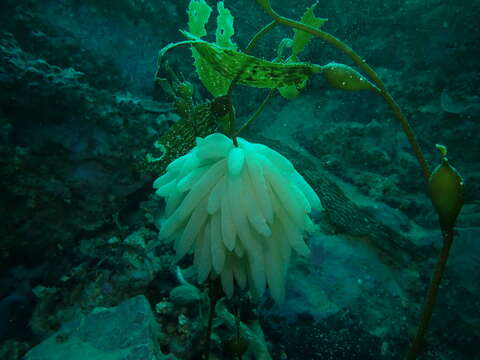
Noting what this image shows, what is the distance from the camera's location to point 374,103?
473cm

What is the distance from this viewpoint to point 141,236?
2527mm

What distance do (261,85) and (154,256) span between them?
1678mm

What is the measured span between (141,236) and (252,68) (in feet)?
6.00

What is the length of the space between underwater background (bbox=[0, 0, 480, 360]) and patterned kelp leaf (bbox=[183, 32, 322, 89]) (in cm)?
21

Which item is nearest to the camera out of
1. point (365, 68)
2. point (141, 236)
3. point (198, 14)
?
point (365, 68)

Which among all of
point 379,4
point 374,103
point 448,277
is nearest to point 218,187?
point 448,277

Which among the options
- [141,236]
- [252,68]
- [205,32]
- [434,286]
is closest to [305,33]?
[205,32]

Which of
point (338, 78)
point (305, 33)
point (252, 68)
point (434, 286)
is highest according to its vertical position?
point (305, 33)

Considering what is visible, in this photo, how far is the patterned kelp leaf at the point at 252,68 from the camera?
1.22m

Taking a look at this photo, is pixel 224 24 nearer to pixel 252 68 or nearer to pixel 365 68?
pixel 252 68

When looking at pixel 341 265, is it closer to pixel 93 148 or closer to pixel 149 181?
pixel 149 181

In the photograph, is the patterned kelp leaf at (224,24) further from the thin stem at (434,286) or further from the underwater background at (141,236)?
the thin stem at (434,286)

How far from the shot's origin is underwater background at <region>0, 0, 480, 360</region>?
6.39 ft

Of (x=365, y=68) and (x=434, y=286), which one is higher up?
(x=365, y=68)
